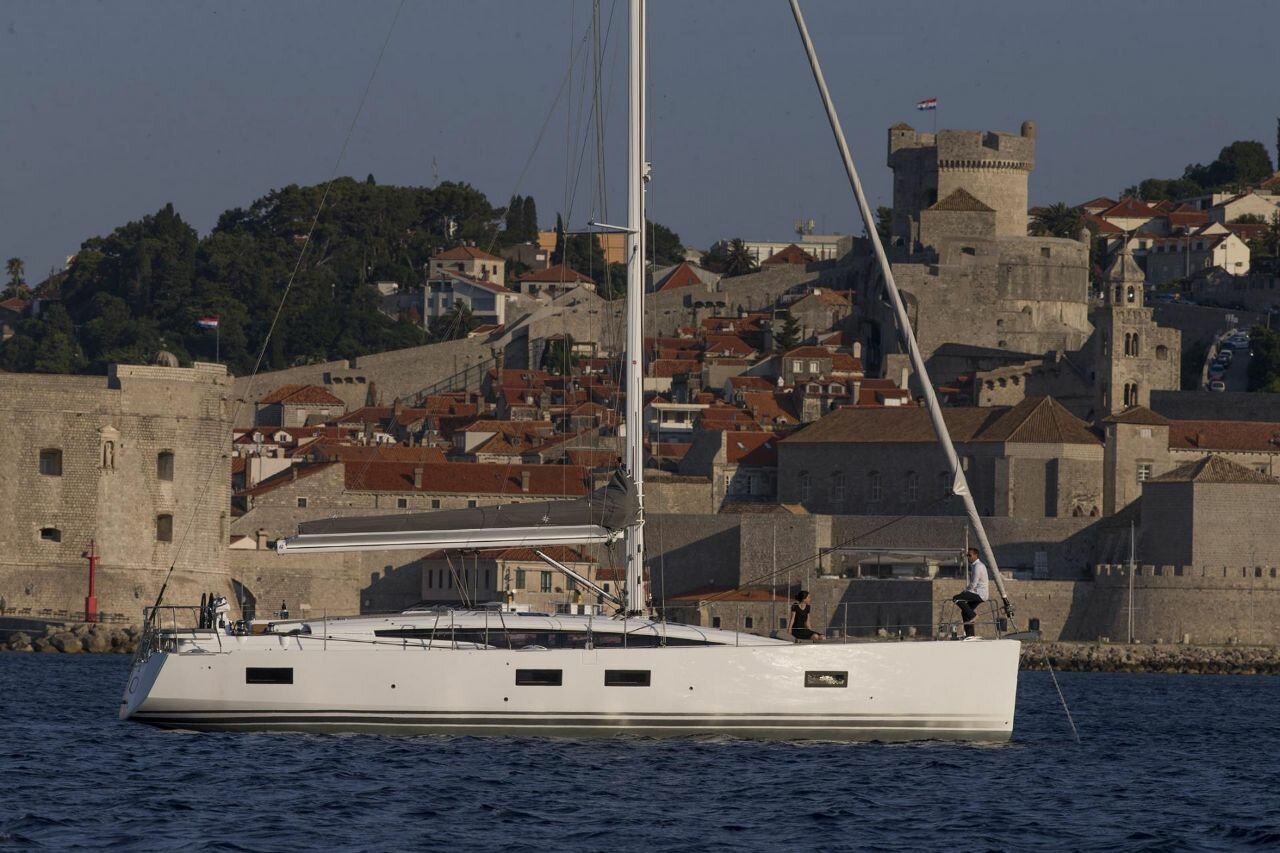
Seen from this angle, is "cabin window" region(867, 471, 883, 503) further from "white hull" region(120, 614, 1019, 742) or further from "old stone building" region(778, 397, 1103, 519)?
"white hull" region(120, 614, 1019, 742)

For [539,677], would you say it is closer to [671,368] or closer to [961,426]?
[961,426]

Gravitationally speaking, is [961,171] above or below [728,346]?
above

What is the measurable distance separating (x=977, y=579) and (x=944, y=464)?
37190 mm

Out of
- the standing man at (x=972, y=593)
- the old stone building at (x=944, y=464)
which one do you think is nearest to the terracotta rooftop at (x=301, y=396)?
the old stone building at (x=944, y=464)

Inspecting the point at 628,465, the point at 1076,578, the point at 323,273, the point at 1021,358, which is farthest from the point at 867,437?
the point at 323,273

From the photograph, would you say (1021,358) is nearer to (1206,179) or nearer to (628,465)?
(628,465)

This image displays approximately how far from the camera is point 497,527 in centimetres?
2478

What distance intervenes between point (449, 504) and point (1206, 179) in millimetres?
87135

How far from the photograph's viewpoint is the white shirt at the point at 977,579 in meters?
24.1

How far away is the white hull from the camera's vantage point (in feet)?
76.9

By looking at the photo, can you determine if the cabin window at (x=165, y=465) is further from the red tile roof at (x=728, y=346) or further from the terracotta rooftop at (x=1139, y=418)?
the red tile roof at (x=728, y=346)

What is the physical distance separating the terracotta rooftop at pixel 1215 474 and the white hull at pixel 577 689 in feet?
112

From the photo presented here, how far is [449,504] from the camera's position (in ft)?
208

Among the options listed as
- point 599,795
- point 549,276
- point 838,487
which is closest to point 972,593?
point 599,795
